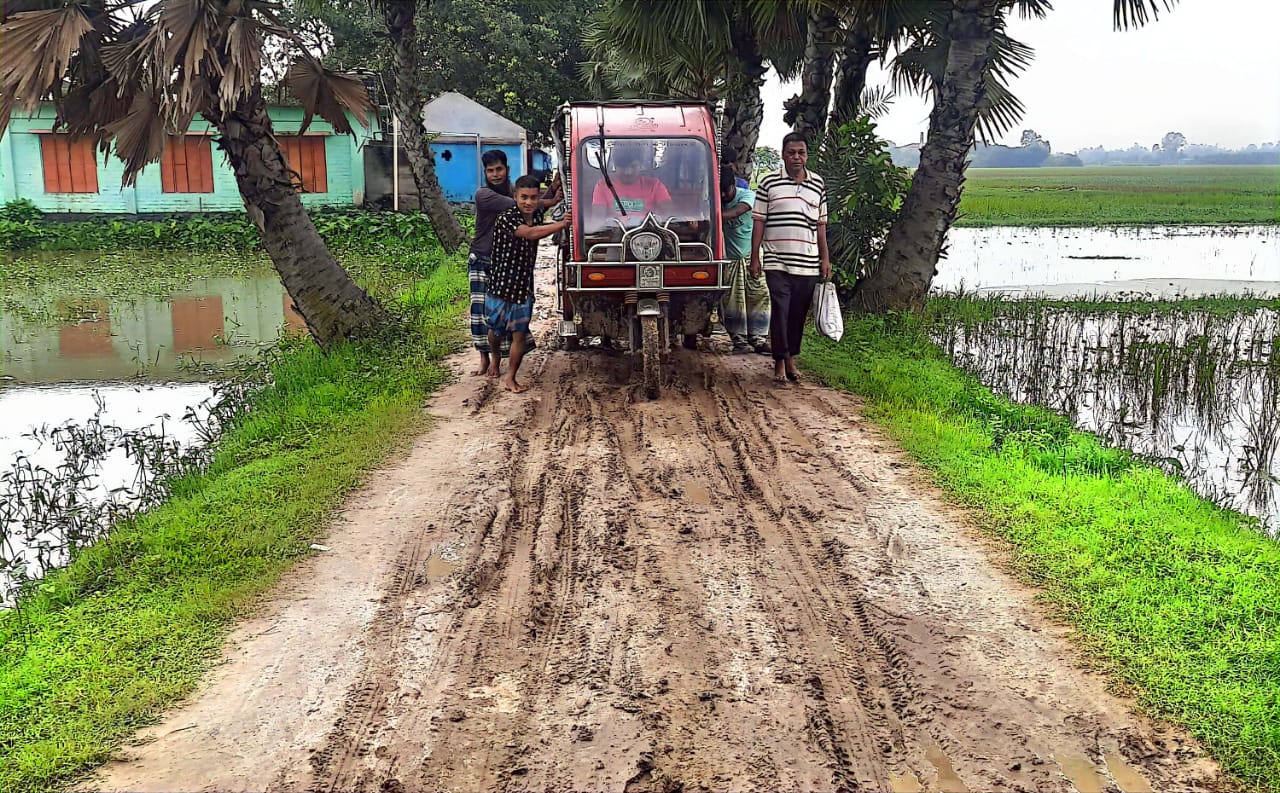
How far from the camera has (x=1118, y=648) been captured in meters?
4.60

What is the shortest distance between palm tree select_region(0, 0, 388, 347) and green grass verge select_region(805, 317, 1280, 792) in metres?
5.42

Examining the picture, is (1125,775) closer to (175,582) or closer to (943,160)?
(175,582)

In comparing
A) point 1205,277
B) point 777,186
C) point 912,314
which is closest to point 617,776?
point 777,186

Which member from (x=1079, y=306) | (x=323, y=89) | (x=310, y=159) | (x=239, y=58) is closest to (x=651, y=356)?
(x=239, y=58)

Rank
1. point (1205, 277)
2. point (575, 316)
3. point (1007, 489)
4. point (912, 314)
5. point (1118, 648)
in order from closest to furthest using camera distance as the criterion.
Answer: point (1118, 648), point (1007, 489), point (575, 316), point (912, 314), point (1205, 277)

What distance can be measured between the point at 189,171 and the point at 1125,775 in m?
25.5

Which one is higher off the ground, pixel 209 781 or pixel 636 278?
pixel 636 278

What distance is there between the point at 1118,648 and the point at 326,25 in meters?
31.8

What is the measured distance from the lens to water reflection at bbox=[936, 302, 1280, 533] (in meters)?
8.33

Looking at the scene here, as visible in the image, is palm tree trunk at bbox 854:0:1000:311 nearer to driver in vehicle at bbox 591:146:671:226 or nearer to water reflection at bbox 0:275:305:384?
driver in vehicle at bbox 591:146:671:226

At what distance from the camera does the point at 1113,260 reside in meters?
23.8

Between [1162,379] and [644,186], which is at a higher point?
[644,186]

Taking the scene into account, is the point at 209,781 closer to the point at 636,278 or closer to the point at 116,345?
the point at 636,278

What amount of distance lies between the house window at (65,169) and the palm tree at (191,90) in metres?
16.7
